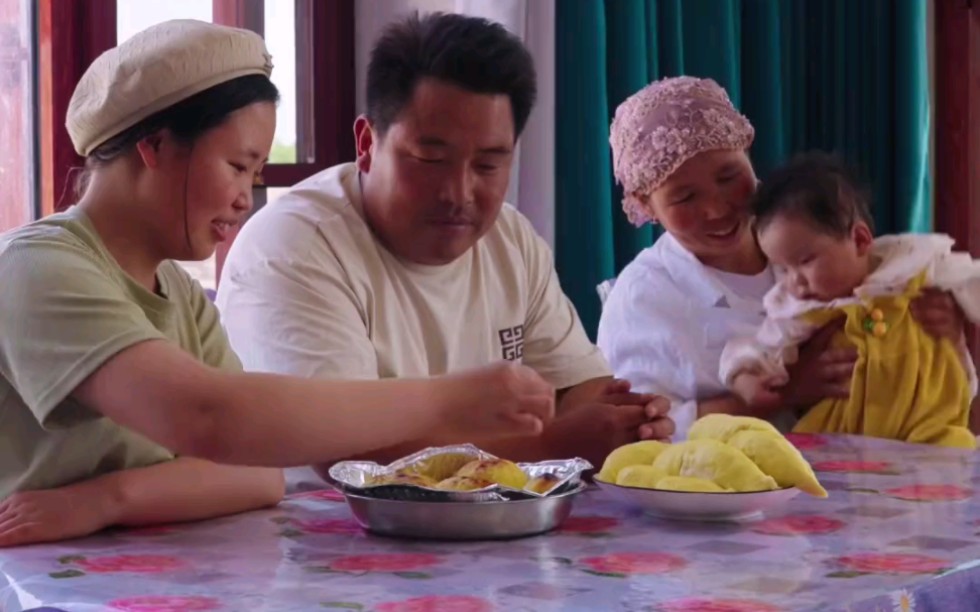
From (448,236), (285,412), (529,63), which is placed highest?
(529,63)

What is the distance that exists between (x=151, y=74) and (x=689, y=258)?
134cm

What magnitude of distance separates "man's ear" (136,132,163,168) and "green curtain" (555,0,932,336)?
1518 mm

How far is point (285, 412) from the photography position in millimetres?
1264

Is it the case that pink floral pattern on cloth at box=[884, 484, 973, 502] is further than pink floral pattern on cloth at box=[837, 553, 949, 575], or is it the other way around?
pink floral pattern on cloth at box=[884, 484, 973, 502]

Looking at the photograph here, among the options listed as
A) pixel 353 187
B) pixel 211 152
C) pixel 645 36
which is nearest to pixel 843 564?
pixel 211 152

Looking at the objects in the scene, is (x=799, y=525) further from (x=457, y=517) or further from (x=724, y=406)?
(x=724, y=406)

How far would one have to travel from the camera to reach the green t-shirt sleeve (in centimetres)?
129

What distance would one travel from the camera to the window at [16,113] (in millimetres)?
2443

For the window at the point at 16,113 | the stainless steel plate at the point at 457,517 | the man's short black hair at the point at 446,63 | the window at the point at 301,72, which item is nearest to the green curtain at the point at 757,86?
the window at the point at 301,72

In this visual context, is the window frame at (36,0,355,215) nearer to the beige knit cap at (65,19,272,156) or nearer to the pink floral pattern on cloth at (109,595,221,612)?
the beige knit cap at (65,19,272,156)

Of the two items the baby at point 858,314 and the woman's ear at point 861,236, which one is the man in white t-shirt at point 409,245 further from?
the woman's ear at point 861,236

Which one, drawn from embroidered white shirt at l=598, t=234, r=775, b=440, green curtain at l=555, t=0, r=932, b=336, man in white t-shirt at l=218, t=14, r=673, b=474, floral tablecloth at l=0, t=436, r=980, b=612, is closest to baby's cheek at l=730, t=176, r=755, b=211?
embroidered white shirt at l=598, t=234, r=775, b=440

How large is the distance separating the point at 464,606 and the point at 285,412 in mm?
274

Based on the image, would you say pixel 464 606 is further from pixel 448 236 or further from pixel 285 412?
pixel 448 236
